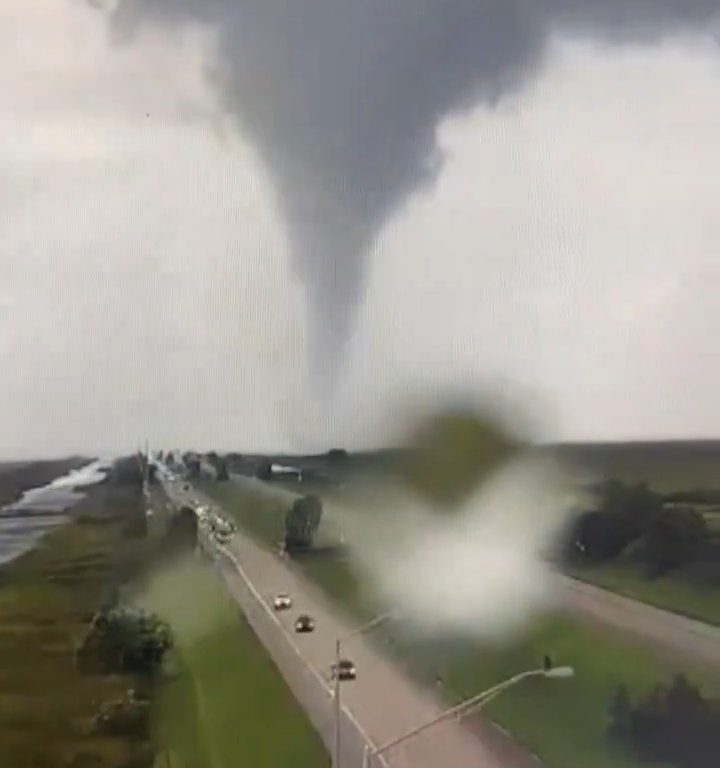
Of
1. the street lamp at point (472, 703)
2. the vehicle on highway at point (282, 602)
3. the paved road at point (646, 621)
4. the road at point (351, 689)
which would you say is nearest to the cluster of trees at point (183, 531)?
the road at point (351, 689)

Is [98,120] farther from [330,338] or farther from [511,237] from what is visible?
[511,237]

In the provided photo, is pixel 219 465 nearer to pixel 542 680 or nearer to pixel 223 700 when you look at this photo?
pixel 223 700

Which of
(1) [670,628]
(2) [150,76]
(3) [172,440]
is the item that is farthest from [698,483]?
(2) [150,76]

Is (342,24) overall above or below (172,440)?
above

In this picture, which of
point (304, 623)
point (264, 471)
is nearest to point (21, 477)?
point (264, 471)

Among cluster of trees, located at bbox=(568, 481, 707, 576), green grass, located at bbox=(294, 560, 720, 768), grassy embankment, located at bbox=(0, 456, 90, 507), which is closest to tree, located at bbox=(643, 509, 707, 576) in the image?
cluster of trees, located at bbox=(568, 481, 707, 576)

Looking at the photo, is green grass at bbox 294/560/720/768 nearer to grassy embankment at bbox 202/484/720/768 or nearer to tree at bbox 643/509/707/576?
grassy embankment at bbox 202/484/720/768

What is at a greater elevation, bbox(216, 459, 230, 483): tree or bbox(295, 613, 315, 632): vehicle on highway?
bbox(216, 459, 230, 483): tree

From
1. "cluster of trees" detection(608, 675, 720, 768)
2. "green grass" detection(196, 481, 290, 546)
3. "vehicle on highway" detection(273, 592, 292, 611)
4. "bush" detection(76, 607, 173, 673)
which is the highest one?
"green grass" detection(196, 481, 290, 546)

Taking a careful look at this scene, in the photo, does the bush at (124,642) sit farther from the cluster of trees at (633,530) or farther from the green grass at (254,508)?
the cluster of trees at (633,530)
